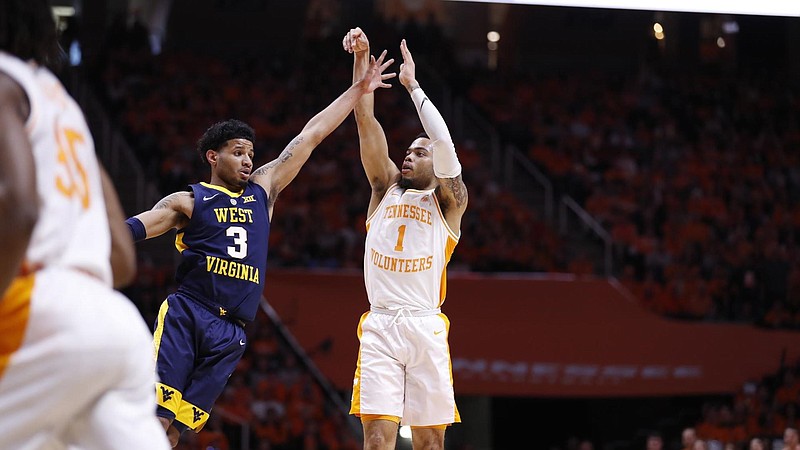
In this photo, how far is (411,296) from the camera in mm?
6625

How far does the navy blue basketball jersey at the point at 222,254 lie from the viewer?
5938 millimetres

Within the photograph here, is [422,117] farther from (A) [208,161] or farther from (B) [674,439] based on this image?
(B) [674,439]

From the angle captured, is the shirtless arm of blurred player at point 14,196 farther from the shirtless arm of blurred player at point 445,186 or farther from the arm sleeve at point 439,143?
the shirtless arm of blurred player at point 445,186

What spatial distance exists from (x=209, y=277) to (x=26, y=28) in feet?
10.7

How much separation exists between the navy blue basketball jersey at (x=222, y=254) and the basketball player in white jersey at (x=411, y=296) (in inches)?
35.9

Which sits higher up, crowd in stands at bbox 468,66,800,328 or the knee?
crowd in stands at bbox 468,66,800,328

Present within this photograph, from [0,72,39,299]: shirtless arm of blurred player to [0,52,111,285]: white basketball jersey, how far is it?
11cm

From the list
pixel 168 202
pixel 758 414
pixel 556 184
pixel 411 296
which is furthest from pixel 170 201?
pixel 556 184

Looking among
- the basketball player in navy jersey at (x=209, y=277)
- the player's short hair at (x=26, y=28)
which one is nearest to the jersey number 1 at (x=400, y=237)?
the basketball player in navy jersey at (x=209, y=277)

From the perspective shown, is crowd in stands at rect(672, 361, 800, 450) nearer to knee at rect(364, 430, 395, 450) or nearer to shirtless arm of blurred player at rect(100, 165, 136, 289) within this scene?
knee at rect(364, 430, 395, 450)

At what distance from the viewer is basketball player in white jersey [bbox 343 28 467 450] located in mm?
6500

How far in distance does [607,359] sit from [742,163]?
708cm

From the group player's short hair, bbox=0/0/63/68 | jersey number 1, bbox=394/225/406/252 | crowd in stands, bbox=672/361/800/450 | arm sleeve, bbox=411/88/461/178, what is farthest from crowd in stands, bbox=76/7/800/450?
player's short hair, bbox=0/0/63/68

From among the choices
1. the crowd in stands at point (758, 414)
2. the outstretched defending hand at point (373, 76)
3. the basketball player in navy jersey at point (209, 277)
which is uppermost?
the outstretched defending hand at point (373, 76)
